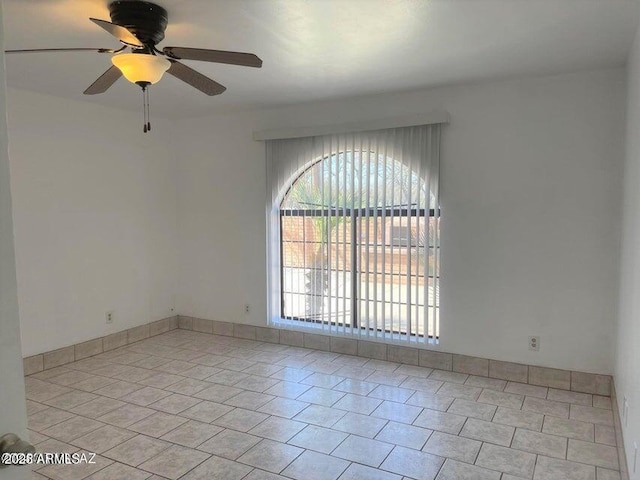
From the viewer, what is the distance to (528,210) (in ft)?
11.8

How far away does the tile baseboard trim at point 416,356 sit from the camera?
11.5 ft

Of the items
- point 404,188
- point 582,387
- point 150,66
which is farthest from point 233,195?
point 582,387

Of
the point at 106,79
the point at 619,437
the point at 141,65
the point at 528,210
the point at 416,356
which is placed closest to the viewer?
the point at 141,65

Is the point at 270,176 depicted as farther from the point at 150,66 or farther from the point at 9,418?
the point at 9,418

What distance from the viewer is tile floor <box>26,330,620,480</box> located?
2.50 meters

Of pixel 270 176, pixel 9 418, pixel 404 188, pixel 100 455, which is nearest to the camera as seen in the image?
pixel 9 418

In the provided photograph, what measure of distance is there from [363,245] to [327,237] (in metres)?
0.38

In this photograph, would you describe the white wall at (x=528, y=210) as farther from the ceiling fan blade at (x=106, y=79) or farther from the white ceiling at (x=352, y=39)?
the ceiling fan blade at (x=106, y=79)

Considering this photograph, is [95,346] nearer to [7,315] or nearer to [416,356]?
[416,356]

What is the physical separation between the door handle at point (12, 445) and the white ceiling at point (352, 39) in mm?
2038

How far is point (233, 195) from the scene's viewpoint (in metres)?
4.96

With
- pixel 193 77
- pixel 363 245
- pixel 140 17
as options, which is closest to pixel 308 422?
pixel 363 245

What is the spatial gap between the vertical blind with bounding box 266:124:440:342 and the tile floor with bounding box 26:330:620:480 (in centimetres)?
50

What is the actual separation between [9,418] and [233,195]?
4275mm
